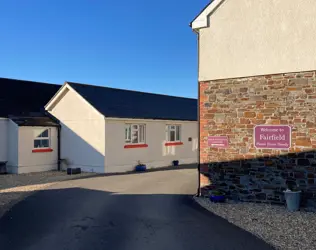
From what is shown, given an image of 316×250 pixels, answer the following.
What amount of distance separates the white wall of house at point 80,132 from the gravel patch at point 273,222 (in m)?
8.31

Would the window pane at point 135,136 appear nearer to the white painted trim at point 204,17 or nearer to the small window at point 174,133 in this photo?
the small window at point 174,133

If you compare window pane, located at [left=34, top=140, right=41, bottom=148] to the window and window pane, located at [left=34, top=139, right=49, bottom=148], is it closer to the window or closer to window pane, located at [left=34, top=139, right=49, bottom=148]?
window pane, located at [left=34, top=139, right=49, bottom=148]

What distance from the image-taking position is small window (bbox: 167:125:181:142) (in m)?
21.3

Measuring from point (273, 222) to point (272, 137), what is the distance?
8.98 ft

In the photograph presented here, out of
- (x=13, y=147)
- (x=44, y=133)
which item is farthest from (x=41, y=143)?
(x=13, y=147)

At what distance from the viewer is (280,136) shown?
952cm

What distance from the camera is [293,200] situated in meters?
8.94

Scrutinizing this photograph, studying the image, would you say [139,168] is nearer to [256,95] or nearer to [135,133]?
[135,133]

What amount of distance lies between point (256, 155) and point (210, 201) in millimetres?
1933

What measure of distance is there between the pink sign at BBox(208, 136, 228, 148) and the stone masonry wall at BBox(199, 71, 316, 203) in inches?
4.6

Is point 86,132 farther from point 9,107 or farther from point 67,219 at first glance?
point 67,219

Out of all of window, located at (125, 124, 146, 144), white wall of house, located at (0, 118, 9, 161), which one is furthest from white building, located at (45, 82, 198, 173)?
white wall of house, located at (0, 118, 9, 161)

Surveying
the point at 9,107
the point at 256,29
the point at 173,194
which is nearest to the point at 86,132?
the point at 9,107

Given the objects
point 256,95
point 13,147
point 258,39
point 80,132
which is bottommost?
point 13,147
